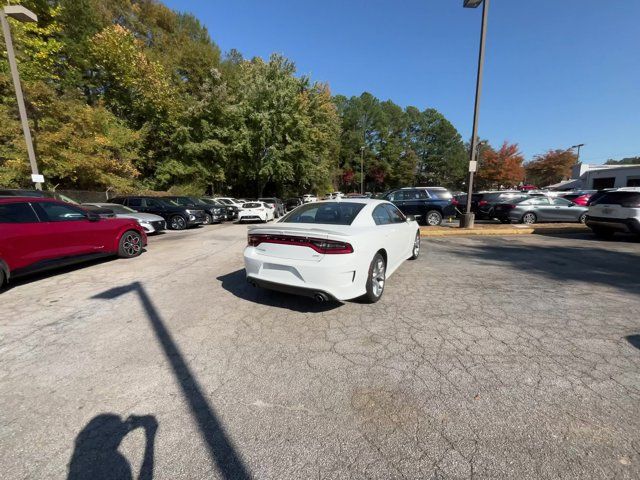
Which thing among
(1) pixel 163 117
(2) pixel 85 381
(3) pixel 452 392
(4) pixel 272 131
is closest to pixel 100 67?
(1) pixel 163 117

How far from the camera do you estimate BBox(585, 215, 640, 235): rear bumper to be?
28.5ft

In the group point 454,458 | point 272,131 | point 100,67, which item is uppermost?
point 100,67

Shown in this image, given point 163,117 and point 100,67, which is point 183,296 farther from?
point 100,67

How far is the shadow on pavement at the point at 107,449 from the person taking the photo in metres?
1.73

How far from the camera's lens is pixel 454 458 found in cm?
182

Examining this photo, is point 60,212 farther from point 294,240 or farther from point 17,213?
point 294,240

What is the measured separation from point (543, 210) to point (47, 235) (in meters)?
17.6

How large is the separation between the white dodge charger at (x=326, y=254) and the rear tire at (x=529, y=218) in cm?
1243

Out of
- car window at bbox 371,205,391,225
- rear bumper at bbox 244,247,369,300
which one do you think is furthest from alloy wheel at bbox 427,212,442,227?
rear bumper at bbox 244,247,369,300

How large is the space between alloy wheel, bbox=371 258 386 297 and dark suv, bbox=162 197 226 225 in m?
13.2

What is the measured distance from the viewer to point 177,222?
14.3m

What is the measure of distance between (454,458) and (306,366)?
4.50 ft

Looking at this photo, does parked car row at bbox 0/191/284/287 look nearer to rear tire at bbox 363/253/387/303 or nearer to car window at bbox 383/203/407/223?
rear tire at bbox 363/253/387/303

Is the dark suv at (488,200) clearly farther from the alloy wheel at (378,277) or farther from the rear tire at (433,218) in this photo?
the alloy wheel at (378,277)
